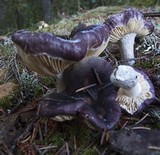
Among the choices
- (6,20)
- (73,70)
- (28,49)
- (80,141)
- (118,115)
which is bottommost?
(6,20)

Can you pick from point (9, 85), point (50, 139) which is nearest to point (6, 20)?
point (9, 85)

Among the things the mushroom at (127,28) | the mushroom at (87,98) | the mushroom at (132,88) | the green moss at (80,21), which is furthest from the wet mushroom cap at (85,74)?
the green moss at (80,21)

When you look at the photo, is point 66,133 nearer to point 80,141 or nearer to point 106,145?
point 80,141

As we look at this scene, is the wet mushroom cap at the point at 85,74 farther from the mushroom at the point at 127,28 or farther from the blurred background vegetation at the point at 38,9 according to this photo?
the blurred background vegetation at the point at 38,9

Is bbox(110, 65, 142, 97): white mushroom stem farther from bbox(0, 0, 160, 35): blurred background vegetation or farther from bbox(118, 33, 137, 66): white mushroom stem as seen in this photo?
bbox(0, 0, 160, 35): blurred background vegetation

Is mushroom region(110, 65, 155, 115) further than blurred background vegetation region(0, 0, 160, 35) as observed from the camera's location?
No

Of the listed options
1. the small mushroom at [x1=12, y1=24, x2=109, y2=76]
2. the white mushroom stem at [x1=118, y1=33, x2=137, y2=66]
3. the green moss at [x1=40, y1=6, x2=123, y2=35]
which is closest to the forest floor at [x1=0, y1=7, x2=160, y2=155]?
the white mushroom stem at [x1=118, y1=33, x2=137, y2=66]

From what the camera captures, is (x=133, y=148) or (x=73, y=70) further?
(x=73, y=70)
